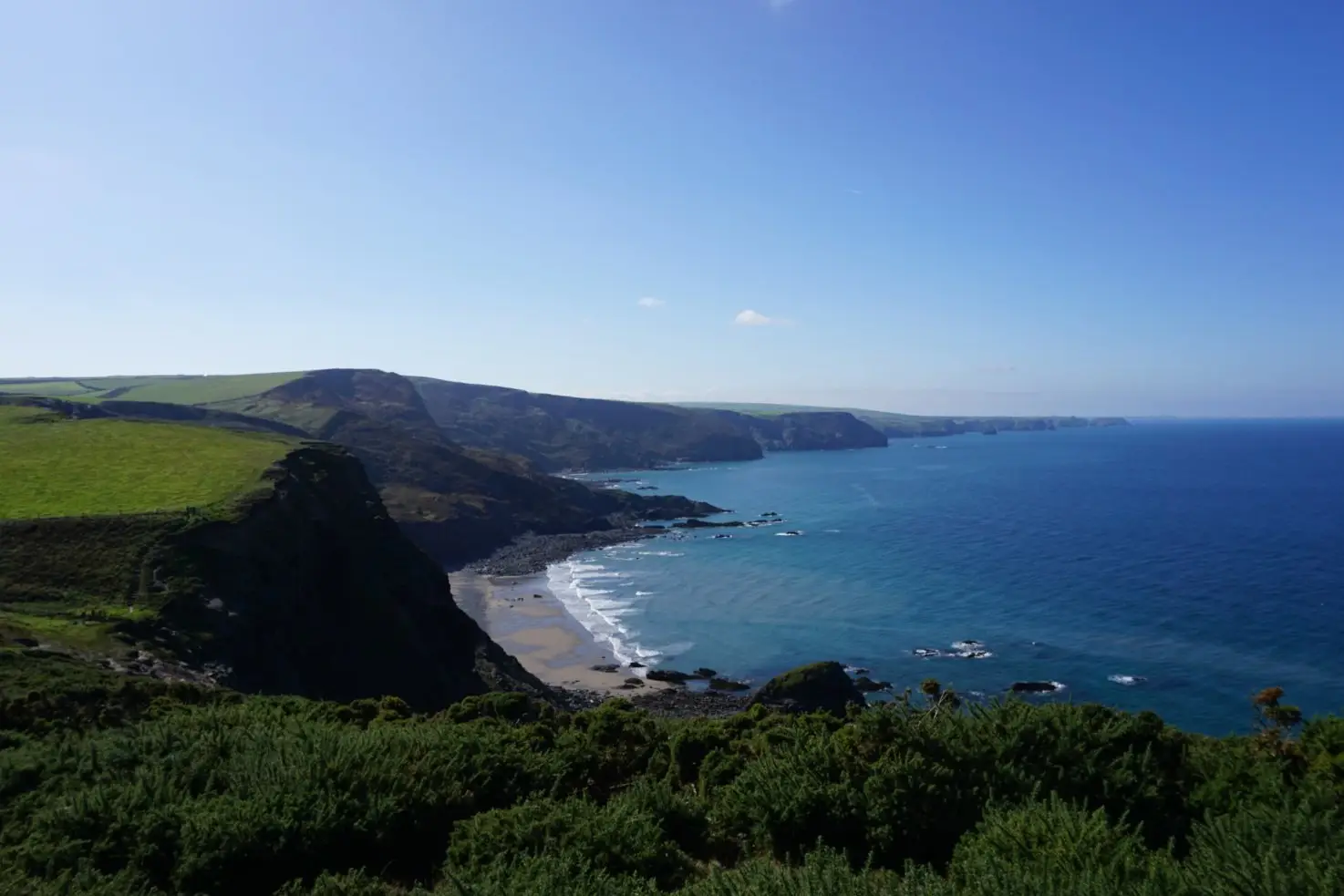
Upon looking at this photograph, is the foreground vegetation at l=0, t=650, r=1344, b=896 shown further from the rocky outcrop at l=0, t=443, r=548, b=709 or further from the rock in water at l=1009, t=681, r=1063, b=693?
the rock in water at l=1009, t=681, r=1063, b=693

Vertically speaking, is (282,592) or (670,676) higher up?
(282,592)

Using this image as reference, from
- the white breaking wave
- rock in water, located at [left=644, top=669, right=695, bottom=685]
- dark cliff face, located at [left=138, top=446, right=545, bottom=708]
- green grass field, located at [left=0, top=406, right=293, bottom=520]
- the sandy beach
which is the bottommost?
the sandy beach

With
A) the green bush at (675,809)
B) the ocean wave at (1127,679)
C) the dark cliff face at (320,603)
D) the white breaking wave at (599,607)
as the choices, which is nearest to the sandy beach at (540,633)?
the white breaking wave at (599,607)

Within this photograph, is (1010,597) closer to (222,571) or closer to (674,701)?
(674,701)

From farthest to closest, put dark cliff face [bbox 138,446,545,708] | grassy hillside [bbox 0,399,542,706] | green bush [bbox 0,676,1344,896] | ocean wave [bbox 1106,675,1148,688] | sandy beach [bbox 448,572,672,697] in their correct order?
sandy beach [bbox 448,572,672,697], ocean wave [bbox 1106,675,1148,688], dark cliff face [bbox 138,446,545,708], grassy hillside [bbox 0,399,542,706], green bush [bbox 0,676,1344,896]

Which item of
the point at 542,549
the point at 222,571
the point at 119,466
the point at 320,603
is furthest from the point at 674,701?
the point at 542,549

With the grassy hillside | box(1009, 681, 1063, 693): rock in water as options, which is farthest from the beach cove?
the grassy hillside

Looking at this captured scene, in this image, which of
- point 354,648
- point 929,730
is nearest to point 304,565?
point 354,648
